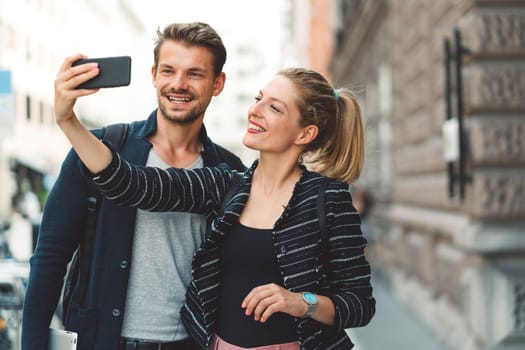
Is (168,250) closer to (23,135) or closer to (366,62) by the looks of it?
(366,62)

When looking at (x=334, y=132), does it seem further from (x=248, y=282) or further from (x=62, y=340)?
(x=62, y=340)

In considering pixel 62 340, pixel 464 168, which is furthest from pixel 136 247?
pixel 464 168

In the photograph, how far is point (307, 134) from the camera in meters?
2.42

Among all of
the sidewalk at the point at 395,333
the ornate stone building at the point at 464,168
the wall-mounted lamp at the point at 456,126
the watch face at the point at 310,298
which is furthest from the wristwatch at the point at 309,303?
the sidewalk at the point at 395,333

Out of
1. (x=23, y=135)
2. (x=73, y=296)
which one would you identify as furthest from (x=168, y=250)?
(x=23, y=135)

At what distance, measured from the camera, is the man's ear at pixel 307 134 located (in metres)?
2.40

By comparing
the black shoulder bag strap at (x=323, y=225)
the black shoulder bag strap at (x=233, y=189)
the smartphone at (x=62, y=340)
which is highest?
the black shoulder bag strap at (x=233, y=189)

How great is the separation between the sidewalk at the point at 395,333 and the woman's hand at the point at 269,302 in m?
Answer: 5.19

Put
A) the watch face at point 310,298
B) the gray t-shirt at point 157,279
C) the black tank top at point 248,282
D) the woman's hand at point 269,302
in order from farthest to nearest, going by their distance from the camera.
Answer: the gray t-shirt at point 157,279, the black tank top at point 248,282, the watch face at point 310,298, the woman's hand at point 269,302

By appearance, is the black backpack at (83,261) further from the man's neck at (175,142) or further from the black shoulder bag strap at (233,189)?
the black shoulder bag strap at (233,189)

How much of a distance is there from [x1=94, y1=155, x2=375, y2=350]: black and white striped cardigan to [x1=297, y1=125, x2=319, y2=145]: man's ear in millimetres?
119

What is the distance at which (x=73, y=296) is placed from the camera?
2369mm

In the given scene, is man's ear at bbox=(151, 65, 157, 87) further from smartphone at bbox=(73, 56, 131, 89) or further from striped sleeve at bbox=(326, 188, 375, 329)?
striped sleeve at bbox=(326, 188, 375, 329)

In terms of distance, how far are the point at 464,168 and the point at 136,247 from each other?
4.27 m
